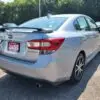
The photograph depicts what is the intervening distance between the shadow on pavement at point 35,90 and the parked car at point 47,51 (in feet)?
0.77

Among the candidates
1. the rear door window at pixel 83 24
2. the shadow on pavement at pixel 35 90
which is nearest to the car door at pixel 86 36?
the rear door window at pixel 83 24

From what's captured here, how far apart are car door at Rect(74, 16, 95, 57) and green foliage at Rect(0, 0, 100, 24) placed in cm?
1654

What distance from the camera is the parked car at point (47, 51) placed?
4172 millimetres

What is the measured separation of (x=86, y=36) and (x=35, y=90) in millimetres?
1730

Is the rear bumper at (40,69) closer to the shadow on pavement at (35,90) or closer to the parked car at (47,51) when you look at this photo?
the parked car at (47,51)

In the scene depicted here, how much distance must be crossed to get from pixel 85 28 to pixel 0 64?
2249 millimetres

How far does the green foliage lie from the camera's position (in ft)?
72.6

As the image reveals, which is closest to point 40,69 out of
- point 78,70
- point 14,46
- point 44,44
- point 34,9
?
point 44,44

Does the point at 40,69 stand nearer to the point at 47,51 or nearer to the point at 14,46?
the point at 47,51

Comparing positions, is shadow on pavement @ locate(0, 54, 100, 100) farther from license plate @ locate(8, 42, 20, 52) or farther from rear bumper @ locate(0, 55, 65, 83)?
license plate @ locate(8, 42, 20, 52)

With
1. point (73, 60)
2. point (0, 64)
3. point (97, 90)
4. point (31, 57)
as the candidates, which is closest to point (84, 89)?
point (97, 90)

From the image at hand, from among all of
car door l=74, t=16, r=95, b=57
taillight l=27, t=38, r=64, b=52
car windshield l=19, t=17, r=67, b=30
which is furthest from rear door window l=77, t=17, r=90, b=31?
taillight l=27, t=38, r=64, b=52

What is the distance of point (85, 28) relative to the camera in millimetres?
5820

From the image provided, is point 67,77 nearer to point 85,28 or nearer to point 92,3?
point 85,28
